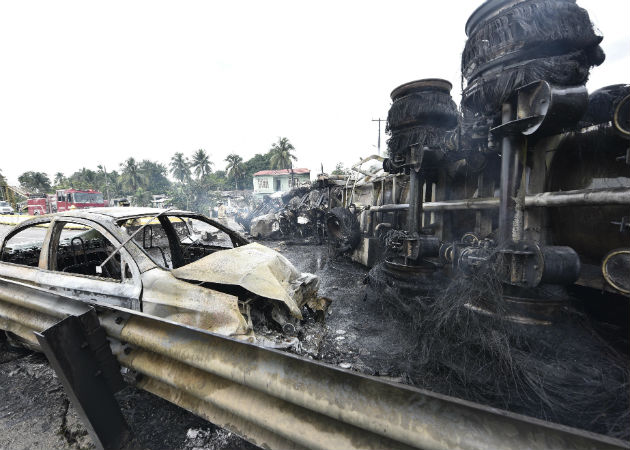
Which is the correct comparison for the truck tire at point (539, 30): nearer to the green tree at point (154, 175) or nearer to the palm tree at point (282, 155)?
the palm tree at point (282, 155)

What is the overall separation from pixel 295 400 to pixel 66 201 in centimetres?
3236

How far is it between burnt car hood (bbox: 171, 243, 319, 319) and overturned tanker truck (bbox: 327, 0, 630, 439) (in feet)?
4.12

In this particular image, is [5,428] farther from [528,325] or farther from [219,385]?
[528,325]

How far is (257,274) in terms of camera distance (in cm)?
245

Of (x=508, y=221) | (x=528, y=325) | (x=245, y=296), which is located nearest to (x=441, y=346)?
(x=528, y=325)

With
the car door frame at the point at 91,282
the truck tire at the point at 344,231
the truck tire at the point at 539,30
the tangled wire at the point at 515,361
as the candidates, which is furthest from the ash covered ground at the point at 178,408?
the truck tire at the point at 344,231

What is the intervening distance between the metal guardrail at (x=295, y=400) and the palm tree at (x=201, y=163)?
5816 cm

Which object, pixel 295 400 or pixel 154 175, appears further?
pixel 154 175

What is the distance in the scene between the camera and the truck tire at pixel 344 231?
703 centimetres

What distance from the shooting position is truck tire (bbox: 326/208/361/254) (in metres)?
7.03

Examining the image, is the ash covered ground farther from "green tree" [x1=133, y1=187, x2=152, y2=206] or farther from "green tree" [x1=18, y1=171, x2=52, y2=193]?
"green tree" [x1=18, y1=171, x2=52, y2=193]

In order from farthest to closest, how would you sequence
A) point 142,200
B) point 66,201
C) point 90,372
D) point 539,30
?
point 142,200
point 66,201
point 539,30
point 90,372

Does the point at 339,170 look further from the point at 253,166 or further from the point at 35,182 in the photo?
the point at 35,182

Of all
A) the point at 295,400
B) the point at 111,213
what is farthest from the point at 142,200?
the point at 295,400
